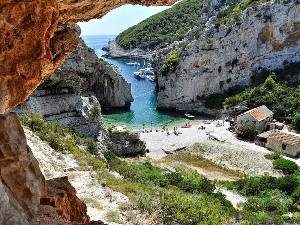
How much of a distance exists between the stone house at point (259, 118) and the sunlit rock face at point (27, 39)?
4298 cm

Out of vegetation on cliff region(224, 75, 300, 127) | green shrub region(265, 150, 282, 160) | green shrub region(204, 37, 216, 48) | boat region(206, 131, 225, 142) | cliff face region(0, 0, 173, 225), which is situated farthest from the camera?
green shrub region(204, 37, 216, 48)

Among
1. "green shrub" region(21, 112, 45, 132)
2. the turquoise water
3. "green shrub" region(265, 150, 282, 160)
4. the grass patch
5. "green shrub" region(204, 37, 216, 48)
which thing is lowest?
the turquoise water

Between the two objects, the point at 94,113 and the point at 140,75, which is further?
the point at 140,75

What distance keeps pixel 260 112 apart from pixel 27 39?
47.3 m

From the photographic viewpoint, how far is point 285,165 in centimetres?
4369

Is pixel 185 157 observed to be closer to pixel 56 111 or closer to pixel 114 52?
pixel 56 111

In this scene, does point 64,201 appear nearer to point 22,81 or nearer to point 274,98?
point 22,81

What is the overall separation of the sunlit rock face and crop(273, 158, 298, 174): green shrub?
31.9 meters

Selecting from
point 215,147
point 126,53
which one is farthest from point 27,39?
point 126,53

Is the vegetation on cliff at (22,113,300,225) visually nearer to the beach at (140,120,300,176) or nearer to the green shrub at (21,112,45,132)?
the green shrub at (21,112,45,132)

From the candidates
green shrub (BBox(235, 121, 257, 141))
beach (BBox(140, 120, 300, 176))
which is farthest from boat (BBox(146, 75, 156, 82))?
green shrub (BBox(235, 121, 257, 141))

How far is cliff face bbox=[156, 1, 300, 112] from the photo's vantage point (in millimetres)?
68188

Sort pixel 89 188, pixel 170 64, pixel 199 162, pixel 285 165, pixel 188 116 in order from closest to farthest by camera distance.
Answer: pixel 89 188 → pixel 285 165 → pixel 199 162 → pixel 188 116 → pixel 170 64

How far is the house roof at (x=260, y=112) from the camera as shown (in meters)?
56.2
